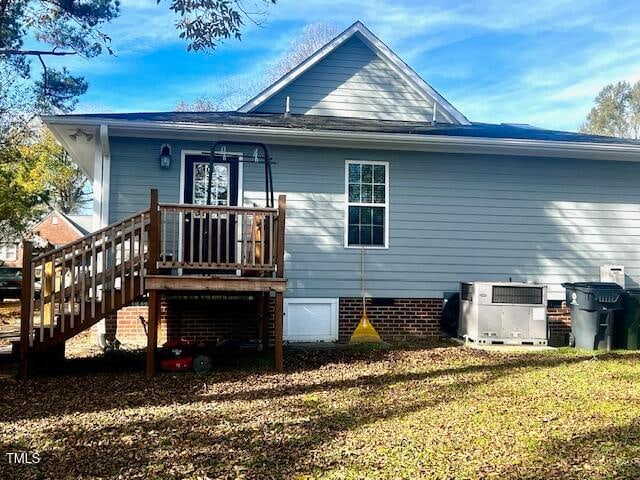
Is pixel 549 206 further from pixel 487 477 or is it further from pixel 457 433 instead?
pixel 487 477

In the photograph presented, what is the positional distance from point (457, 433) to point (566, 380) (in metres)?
2.45

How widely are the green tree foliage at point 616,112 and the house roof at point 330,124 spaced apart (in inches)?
1562

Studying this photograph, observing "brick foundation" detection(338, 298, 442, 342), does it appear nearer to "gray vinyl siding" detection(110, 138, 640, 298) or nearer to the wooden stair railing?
"gray vinyl siding" detection(110, 138, 640, 298)

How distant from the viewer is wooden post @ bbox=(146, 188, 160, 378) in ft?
19.6

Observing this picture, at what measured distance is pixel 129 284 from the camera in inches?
247

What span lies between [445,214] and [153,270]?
4916mm

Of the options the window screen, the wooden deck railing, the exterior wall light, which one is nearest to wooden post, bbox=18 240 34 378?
the wooden deck railing

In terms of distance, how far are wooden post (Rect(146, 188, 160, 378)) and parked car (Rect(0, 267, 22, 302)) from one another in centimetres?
1753

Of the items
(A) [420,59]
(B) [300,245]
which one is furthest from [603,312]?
(A) [420,59]

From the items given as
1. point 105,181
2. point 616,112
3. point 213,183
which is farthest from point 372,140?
point 616,112

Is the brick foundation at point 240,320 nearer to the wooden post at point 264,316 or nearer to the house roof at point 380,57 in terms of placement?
the wooden post at point 264,316

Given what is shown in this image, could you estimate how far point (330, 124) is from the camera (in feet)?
28.8

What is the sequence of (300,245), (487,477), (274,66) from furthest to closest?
(274,66)
(300,245)
(487,477)

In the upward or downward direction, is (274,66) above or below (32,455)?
above
